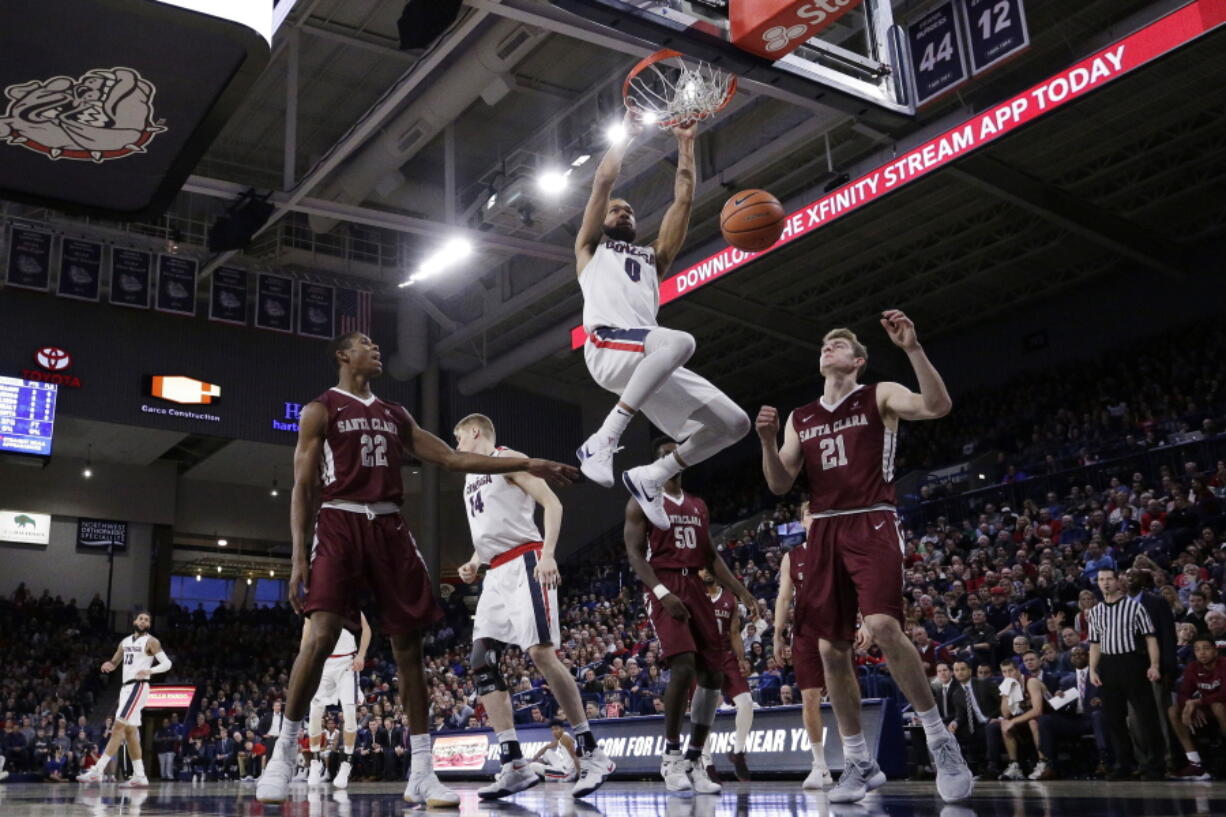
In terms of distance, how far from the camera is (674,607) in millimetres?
6539

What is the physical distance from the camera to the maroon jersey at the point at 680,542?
702cm

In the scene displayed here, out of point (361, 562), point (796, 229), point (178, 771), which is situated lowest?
point (178, 771)

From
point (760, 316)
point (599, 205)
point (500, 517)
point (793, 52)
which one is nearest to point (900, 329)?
point (599, 205)

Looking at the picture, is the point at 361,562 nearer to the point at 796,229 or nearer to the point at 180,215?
the point at 796,229

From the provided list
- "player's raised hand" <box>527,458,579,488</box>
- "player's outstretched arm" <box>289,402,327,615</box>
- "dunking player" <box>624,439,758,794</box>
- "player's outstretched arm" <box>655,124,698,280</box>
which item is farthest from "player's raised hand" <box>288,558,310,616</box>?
"player's outstretched arm" <box>655,124,698,280</box>

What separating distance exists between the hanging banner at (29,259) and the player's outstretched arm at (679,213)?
67.7 feet

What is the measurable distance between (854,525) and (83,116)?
428 cm

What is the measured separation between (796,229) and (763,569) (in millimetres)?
7475

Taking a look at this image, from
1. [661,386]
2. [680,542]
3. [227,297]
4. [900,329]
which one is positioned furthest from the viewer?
[227,297]

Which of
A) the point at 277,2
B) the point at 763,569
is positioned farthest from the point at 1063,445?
the point at 277,2

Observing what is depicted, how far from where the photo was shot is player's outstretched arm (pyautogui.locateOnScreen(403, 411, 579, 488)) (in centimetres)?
504

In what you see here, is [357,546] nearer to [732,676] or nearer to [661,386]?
[661,386]

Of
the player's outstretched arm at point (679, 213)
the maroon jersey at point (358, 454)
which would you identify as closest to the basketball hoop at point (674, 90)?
the player's outstretched arm at point (679, 213)

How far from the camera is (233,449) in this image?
98.5 ft
